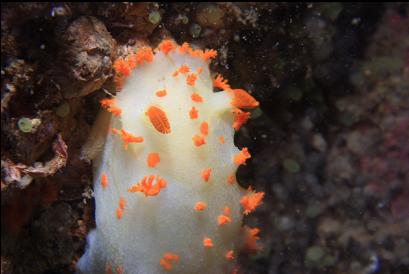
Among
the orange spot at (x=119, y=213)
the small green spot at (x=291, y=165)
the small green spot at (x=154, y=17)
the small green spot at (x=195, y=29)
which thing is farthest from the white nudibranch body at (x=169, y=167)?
the small green spot at (x=291, y=165)

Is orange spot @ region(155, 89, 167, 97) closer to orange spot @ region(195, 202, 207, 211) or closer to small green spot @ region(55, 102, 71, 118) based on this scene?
small green spot @ region(55, 102, 71, 118)

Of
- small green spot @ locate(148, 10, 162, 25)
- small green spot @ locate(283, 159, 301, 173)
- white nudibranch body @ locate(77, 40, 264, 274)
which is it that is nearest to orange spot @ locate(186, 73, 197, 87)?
white nudibranch body @ locate(77, 40, 264, 274)

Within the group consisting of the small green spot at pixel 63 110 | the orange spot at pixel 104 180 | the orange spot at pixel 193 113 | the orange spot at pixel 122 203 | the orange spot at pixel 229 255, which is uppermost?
the orange spot at pixel 193 113

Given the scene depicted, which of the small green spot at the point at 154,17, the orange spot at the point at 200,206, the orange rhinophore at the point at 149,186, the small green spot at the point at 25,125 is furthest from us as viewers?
the small green spot at the point at 154,17

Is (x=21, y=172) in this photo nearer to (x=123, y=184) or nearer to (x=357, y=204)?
(x=123, y=184)

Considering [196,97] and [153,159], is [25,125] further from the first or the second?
[196,97]

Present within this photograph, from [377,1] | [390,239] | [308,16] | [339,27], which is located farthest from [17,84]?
[390,239]

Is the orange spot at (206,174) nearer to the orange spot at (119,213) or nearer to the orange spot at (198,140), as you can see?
the orange spot at (198,140)

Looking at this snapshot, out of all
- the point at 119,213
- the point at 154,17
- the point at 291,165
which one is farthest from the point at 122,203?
the point at 291,165
